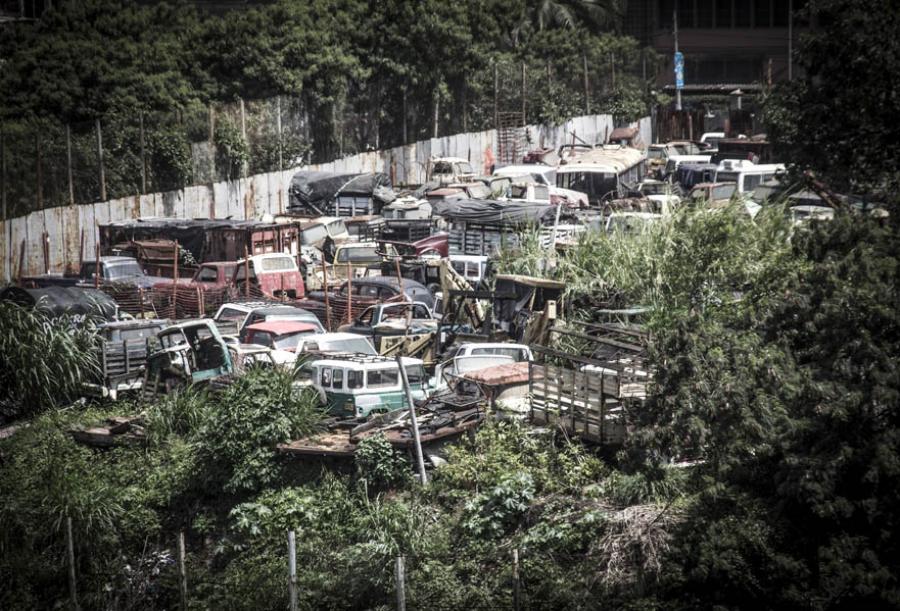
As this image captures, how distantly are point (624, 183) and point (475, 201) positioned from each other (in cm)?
887

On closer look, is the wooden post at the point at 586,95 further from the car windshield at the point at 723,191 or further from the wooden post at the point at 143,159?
the wooden post at the point at 143,159

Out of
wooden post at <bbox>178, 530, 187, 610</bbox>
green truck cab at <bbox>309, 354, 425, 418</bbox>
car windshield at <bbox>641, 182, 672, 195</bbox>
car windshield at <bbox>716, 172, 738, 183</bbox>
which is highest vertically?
car windshield at <bbox>716, 172, 738, 183</bbox>

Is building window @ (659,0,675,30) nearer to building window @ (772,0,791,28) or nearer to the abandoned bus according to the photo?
building window @ (772,0,791,28)

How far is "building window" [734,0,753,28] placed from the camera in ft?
198

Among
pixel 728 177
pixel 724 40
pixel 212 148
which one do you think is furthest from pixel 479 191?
pixel 724 40

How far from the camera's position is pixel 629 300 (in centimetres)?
2077

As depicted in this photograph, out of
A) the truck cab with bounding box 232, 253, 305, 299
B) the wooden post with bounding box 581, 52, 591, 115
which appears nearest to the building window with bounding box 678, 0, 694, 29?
the wooden post with bounding box 581, 52, 591, 115

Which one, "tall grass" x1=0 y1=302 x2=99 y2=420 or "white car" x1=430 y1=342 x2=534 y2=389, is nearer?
"white car" x1=430 y1=342 x2=534 y2=389

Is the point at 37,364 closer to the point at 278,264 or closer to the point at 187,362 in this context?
the point at 187,362

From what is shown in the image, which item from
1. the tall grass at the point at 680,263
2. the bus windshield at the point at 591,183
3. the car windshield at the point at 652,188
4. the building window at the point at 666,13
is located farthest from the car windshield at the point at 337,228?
the building window at the point at 666,13

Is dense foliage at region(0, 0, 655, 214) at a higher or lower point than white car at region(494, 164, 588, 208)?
higher

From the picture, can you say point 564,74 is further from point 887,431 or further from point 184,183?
point 887,431

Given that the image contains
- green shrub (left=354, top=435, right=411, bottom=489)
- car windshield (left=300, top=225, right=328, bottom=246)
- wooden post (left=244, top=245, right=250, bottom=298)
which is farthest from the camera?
car windshield (left=300, top=225, right=328, bottom=246)

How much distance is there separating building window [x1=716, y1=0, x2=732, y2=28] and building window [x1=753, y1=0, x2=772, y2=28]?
1259mm
